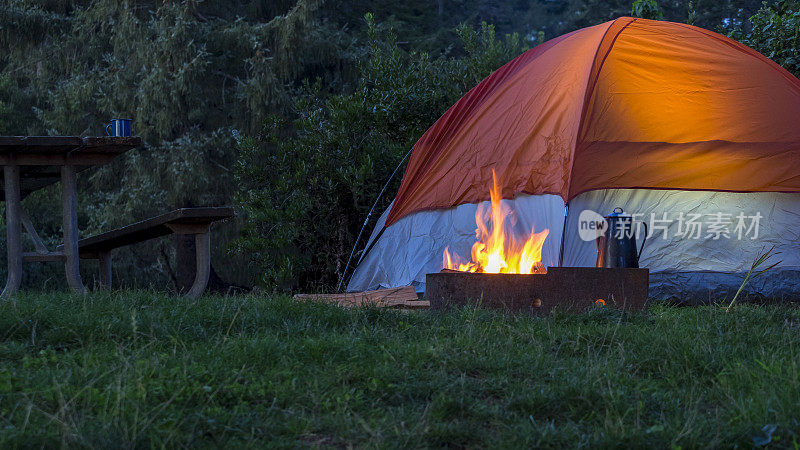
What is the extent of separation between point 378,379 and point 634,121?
4.03m

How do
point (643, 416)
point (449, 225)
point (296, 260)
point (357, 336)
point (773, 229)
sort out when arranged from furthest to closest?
point (296, 260) < point (449, 225) < point (773, 229) < point (357, 336) < point (643, 416)

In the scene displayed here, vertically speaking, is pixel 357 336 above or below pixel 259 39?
below

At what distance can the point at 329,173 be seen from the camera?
29.1 ft

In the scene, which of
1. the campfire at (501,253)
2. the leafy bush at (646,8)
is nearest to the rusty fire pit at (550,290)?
the campfire at (501,253)

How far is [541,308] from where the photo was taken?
4.50m

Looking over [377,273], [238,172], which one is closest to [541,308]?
[377,273]

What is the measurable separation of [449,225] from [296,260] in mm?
2356

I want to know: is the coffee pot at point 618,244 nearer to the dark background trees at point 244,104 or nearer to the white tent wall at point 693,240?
the white tent wall at point 693,240

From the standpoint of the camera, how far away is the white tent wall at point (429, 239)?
6121 mm

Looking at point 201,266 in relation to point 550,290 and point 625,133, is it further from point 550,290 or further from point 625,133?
point 625,133

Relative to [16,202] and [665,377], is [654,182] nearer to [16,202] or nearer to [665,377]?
[665,377]

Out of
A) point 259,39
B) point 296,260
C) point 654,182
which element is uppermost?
point 259,39

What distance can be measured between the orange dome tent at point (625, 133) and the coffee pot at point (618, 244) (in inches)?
26.8

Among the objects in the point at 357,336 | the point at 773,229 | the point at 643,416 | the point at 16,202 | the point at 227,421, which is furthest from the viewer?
the point at 773,229
